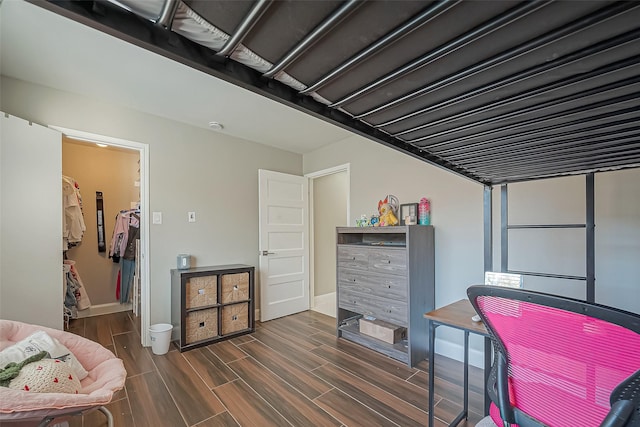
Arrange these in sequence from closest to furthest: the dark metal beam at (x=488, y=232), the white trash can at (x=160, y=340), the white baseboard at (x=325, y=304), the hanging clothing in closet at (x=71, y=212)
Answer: the dark metal beam at (x=488, y=232), the white trash can at (x=160, y=340), the hanging clothing in closet at (x=71, y=212), the white baseboard at (x=325, y=304)

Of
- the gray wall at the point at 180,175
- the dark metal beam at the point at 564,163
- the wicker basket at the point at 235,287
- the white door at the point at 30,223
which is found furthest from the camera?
the wicker basket at the point at 235,287

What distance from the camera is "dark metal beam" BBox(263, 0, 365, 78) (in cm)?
54

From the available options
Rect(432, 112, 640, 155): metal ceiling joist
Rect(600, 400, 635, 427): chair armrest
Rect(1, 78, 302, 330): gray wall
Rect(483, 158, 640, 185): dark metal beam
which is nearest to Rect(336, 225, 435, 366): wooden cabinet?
Rect(483, 158, 640, 185): dark metal beam

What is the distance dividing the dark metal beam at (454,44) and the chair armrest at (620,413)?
3.33 ft

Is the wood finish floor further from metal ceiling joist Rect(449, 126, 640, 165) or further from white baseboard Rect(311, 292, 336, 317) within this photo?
metal ceiling joist Rect(449, 126, 640, 165)

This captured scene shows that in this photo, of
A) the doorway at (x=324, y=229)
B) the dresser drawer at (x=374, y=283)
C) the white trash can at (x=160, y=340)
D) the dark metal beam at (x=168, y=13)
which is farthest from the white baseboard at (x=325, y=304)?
the dark metal beam at (x=168, y=13)

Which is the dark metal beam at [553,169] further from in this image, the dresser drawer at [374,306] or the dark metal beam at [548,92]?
the dresser drawer at [374,306]

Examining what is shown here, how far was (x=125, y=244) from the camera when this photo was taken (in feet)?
13.4

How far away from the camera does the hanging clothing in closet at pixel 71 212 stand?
138 inches

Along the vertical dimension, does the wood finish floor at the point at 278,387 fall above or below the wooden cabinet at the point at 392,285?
below

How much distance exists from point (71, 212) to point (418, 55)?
14.9 feet

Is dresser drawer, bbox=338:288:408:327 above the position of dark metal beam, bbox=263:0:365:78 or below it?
below

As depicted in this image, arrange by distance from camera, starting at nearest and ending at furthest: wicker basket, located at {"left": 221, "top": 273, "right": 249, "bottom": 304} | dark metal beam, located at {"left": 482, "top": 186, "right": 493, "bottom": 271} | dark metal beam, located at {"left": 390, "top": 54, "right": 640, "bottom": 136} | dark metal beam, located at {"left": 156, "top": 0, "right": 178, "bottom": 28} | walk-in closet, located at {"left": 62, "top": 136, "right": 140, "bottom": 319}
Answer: dark metal beam, located at {"left": 156, "top": 0, "right": 178, "bottom": 28}
dark metal beam, located at {"left": 390, "top": 54, "right": 640, "bottom": 136}
dark metal beam, located at {"left": 482, "top": 186, "right": 493, "bottom": 271}
wicker basket, located at {"left": 221, "top": 273, "right": 249, "bottom": 304}
walk-in closet, located at {"left": 62, "top": 136, "right": 140, "bottom": 319}

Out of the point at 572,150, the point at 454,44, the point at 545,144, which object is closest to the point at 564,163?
the point at 572,150
